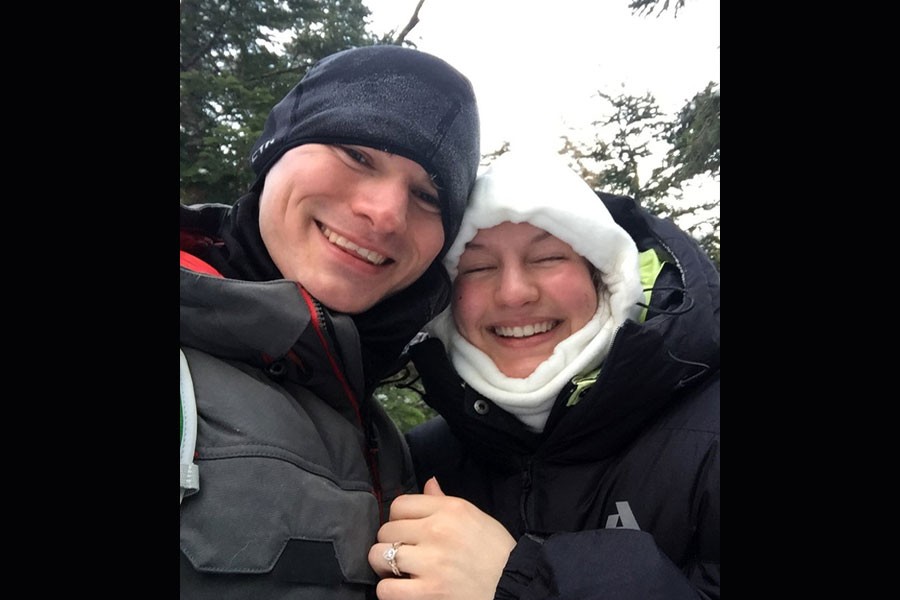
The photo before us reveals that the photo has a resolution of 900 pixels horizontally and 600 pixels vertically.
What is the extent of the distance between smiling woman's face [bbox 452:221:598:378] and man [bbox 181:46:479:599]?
0.11m

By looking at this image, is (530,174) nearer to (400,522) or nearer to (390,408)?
(400,522)

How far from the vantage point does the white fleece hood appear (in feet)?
4.92

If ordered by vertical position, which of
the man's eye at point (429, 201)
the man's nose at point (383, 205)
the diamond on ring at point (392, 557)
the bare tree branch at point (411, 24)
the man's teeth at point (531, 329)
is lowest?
the diamond on ring at point (392, 557)

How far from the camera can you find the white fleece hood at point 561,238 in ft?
4.92

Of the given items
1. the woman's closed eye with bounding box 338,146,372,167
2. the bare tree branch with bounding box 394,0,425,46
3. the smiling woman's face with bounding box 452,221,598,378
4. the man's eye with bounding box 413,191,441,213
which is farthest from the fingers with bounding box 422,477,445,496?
the bare tree branch with bounding box 394,0,425,46

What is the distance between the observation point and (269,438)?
3.44 ft

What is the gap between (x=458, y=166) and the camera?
4.96ft

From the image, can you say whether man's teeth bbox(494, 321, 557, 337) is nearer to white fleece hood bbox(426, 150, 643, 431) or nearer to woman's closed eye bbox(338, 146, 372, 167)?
white fleece hood bbox(426, 150, 643, 431)

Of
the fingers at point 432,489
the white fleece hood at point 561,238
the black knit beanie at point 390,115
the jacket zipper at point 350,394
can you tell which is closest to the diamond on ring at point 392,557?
the jacket zipper at point 350,394

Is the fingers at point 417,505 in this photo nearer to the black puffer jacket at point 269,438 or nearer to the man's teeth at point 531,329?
the black puffer jacket at point 269,438

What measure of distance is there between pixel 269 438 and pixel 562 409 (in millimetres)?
782
